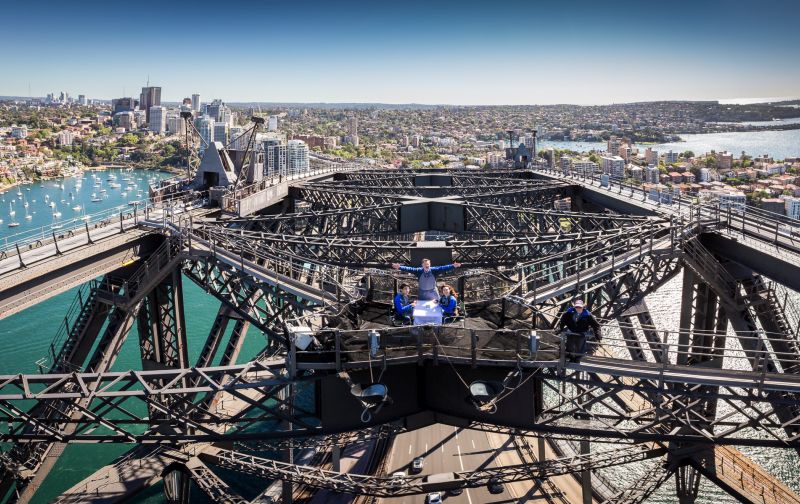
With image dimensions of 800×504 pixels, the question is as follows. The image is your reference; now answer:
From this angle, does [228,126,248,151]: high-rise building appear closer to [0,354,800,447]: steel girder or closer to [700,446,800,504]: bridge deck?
[0,354,800,447]: steel girder

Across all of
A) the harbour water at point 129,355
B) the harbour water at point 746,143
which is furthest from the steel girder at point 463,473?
the harbour water at point 746,143

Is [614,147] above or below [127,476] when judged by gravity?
above

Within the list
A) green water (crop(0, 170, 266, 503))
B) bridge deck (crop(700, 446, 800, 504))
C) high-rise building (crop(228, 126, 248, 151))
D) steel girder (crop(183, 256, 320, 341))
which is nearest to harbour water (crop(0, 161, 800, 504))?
green water (crop(0, 170, 266, 503))

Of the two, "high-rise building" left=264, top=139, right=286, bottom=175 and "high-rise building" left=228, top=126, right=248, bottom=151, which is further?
"high-rise building" left=264, top=139, right=286, bottom=175

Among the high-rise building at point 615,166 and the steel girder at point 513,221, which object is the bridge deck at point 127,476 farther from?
the high-rise building at point 615,166

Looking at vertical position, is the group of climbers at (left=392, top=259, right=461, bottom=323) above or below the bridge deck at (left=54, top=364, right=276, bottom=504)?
above

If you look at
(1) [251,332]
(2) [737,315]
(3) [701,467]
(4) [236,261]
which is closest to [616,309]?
(2) [737,315]

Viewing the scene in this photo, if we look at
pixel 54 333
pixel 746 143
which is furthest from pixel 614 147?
pixel 54 333

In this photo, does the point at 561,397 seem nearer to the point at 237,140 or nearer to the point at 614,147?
the point at 237,140

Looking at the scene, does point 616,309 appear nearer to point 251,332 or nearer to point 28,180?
point 251,332
